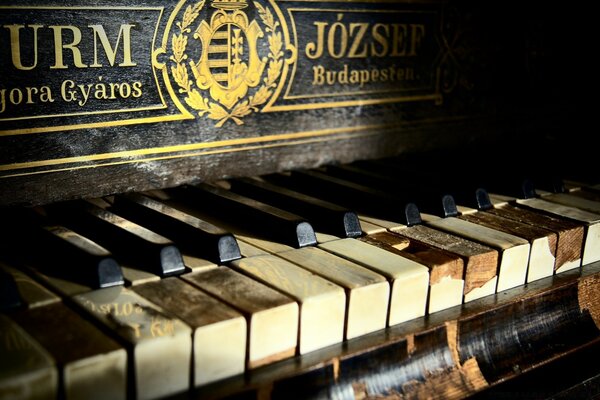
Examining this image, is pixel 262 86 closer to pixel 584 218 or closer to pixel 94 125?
pixel 94 125

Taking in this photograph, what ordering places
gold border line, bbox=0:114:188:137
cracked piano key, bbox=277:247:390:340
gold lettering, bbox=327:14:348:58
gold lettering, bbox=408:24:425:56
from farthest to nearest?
gold lettering, bbox=408:24:425:56 → gold lettering, bbox=327:14:348:58 → gold border line, bbox=0:114:188:137 → cracked piano key, bbox=277:247:390:340

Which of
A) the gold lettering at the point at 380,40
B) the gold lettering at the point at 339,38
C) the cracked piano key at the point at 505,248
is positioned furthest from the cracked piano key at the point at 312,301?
the gold lettering at the point at 380,40

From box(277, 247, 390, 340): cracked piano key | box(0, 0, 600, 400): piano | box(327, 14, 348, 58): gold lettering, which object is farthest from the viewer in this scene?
box(327, 14, 348, 58): gold lettering

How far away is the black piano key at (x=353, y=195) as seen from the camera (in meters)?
1.78

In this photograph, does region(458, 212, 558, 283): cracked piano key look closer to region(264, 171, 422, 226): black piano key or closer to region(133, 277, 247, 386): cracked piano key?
region(264, 171, 422, 226): black piano key

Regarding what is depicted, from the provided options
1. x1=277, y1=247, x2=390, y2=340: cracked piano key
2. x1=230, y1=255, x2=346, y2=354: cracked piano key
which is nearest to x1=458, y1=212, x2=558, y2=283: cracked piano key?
x1=277, y1=247, x2=390, y2=340: cracked piano key

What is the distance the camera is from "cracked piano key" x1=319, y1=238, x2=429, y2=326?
145 centimetres

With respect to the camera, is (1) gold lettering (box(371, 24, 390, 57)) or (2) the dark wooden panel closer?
(2) the dark wooden panel

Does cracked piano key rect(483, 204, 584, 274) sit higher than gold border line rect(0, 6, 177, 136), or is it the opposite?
gold border line rect(0, 6, 177, 136)

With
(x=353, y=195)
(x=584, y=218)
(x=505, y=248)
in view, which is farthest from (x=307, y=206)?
(x=584, y=218)

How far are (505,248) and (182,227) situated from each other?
0.66 metres

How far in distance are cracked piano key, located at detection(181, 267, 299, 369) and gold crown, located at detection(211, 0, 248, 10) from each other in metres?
0.78

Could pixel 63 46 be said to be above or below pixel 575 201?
above

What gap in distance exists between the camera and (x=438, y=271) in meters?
1.51
